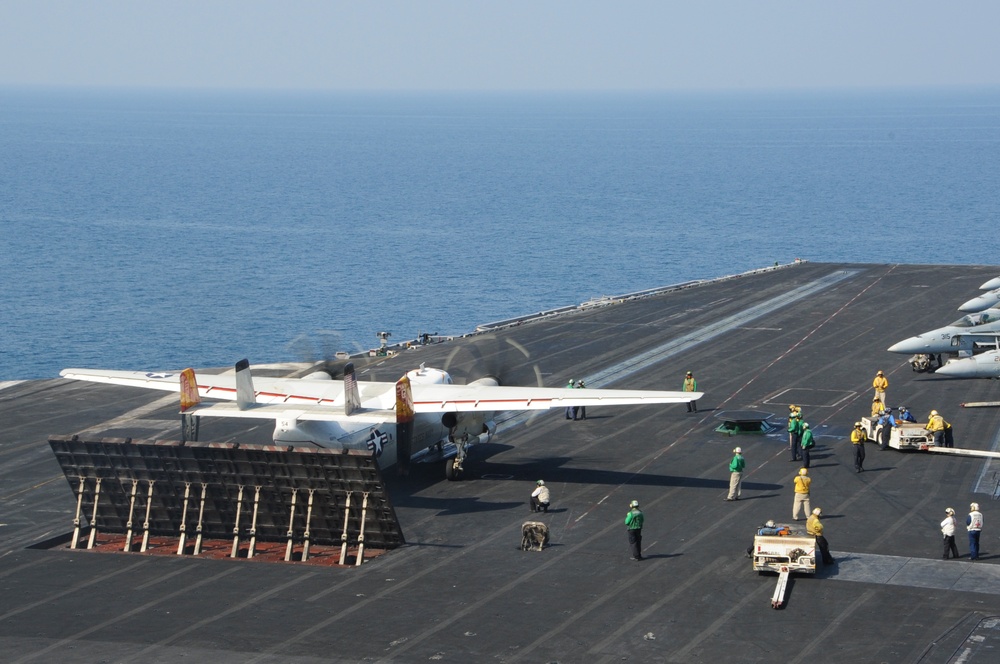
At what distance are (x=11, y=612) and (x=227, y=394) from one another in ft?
49.7

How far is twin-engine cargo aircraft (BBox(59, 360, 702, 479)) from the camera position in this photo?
4106cm

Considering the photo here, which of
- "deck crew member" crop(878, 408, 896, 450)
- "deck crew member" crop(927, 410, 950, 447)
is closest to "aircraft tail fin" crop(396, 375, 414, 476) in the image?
"deck crew member" crop(878, 408, 896, 450)

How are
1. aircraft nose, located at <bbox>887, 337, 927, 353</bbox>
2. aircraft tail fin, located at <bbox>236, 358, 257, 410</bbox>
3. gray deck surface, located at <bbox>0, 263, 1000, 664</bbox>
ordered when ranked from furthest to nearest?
aircraft nose, located at <bbox>887, 337, 927, 353</bbox>, aircraft tail fin, located at <bbox>236, 358, 257, 410</bbox>, gray deck surface, located at <bbox>0, 263, 1000, 664</bbox>

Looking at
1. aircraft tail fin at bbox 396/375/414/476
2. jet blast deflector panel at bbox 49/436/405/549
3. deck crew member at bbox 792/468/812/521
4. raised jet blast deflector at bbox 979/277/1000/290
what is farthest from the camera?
raised jet blast deflector at bbox 979/277/1000/290

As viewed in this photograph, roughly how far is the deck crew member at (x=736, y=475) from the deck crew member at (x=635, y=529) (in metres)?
6.41

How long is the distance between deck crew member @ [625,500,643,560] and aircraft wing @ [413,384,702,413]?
7.10 metres

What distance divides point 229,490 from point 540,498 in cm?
1040

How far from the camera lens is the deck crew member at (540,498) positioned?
40688mm

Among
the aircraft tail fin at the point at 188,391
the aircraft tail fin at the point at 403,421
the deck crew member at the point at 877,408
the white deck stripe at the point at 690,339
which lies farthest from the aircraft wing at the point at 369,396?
the deck crew member at the point at 877,408

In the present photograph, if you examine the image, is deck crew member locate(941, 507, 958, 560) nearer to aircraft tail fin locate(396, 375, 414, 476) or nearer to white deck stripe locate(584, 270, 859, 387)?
aircraft tail fin locate(396, 375, 414, 476)

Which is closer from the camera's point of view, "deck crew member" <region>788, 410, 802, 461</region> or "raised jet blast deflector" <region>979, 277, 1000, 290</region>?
"deck crew member" <region>788, 410, 802, 461</region>

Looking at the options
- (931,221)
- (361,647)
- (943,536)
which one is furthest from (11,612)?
(931,221)

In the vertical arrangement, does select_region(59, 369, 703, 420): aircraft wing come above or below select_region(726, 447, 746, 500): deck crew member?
above

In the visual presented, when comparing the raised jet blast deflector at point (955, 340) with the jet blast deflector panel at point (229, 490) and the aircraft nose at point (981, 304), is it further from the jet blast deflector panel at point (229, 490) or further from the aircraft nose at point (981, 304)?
the jet blast deflector panel at point (229, 490)
